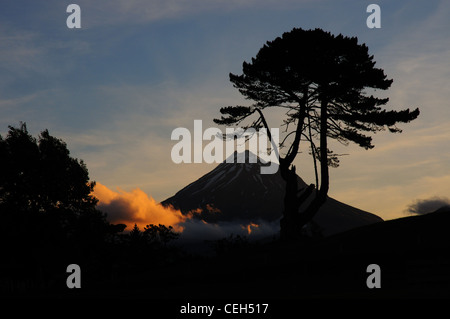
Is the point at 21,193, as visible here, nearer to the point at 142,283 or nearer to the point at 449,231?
the point at 142,283

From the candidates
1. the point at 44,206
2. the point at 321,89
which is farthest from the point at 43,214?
the point at 321,89

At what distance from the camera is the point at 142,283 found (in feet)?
90.9

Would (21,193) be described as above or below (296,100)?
below

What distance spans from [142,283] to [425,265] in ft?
45.0

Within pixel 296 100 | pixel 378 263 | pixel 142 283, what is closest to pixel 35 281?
pixel 142 283

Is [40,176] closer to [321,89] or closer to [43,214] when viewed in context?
[43,214]

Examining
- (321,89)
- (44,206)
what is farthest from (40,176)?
(321,89)

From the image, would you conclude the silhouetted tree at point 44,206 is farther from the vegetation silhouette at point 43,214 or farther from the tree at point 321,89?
the tree at point 321,89

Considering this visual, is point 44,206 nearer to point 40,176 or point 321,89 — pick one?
point 40,176

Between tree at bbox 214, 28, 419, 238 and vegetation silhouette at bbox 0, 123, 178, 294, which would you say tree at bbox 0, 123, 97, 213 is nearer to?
vegetation silhouette at bbox 0, 123, 178, 294

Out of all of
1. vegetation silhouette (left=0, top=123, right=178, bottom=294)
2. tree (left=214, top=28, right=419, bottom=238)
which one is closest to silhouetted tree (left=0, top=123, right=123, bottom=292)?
vegetation silhouette (left=0, top=123, right=178, bottom=294)

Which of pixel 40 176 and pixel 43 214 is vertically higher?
pixel 40 176

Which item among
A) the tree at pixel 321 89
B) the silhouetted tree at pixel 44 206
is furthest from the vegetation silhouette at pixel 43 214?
the tree at pixel 321 89
